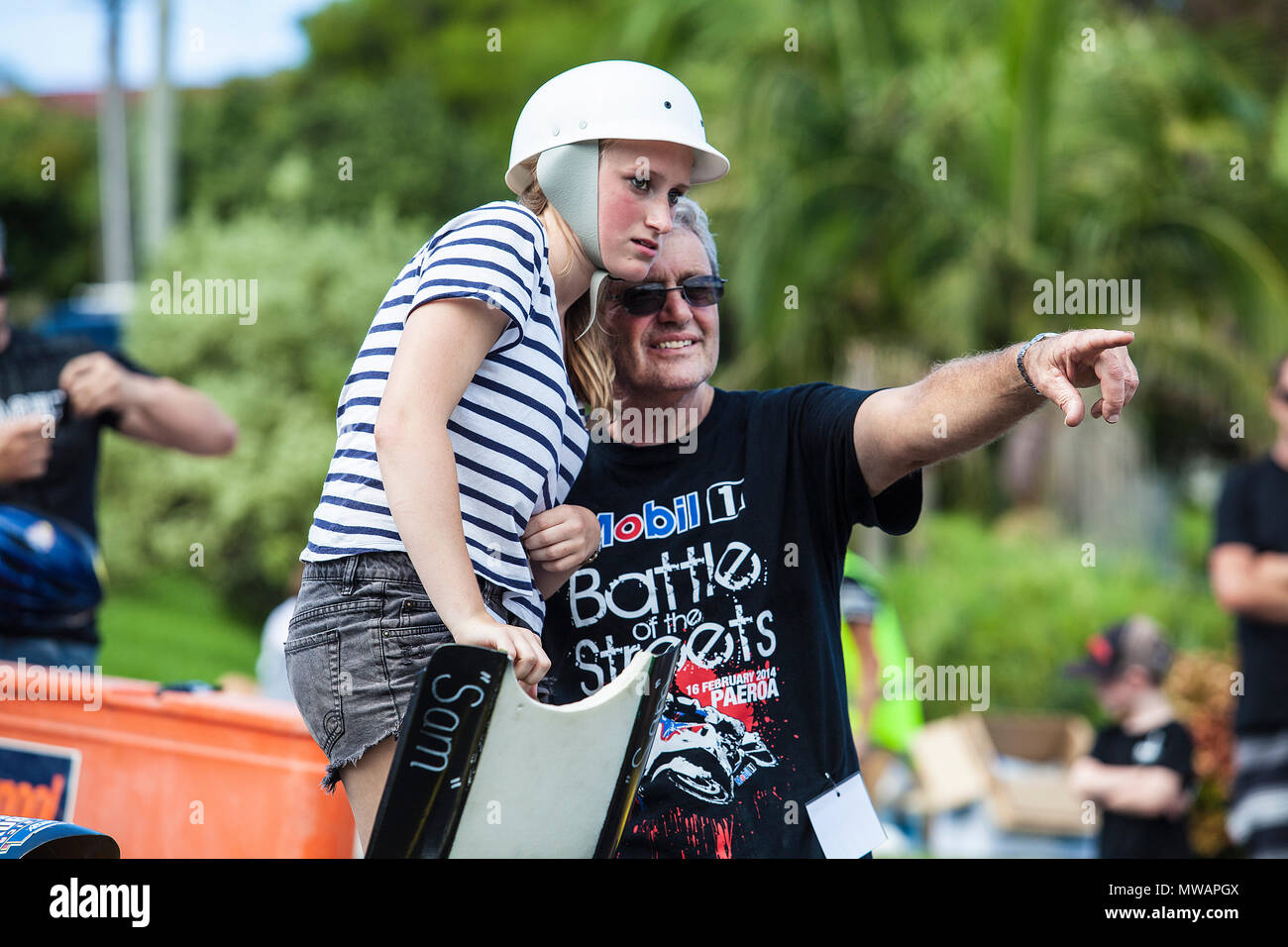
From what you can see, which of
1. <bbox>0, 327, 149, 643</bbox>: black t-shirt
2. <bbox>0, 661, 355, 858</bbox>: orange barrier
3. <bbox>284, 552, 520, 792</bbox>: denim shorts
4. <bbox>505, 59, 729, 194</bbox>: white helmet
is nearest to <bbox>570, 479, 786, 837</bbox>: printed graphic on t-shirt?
<bbox>284, 552, 520, 792</bbox>: denim shorts

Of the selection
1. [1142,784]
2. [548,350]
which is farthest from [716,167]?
[1142,784]

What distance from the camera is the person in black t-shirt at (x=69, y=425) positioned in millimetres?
4246

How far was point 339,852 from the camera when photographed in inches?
133

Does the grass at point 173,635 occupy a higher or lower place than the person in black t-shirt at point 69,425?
lower

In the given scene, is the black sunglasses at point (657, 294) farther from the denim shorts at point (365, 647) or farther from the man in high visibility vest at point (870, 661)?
the man in high visibility vest at point (870, 661)

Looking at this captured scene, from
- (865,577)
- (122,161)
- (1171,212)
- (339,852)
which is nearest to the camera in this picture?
(339,852)

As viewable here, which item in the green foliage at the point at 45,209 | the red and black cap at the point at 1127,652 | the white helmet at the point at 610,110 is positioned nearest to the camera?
the white helmet at the point at 610,110

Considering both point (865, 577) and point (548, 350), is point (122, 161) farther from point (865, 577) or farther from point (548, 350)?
point (548, 350)

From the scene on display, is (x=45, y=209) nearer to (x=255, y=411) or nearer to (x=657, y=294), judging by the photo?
(x=255, y=411)

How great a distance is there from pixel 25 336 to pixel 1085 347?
350 centimetres

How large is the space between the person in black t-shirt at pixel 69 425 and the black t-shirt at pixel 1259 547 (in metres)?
3.54

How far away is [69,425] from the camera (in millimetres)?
4383

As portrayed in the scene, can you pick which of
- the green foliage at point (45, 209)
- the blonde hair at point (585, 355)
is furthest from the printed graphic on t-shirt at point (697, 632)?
the green foliage at point (45, 209)

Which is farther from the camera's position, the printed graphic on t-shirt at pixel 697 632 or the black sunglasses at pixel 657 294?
the black sunglasses at pixel 657 294
